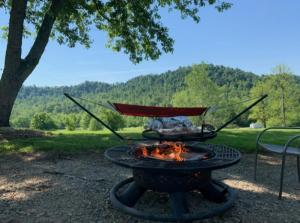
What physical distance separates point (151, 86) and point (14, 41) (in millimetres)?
143503

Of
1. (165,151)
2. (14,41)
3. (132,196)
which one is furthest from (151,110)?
(14,41)

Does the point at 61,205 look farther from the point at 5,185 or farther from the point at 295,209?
the point at 295,209

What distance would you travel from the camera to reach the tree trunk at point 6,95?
28.9ft

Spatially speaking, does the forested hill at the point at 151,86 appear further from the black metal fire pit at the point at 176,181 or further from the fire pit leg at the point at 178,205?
the fire pit leg at the point at 178,205

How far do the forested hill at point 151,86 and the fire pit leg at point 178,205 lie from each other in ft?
278

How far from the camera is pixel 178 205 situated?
3121 mm

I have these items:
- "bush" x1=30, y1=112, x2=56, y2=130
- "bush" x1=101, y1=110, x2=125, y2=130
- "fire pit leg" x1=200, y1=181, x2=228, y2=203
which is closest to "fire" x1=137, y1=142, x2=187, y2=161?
"fire pit leg" x1=200, y1=181, x2=228, y2=203

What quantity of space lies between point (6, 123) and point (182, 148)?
6757 mm

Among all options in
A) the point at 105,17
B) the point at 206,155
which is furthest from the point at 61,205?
the point at 105,17

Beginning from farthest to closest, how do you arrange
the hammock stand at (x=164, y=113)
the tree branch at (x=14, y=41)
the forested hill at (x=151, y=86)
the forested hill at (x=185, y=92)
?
the forested hill at (x=151, y=86) < the forested hill at (x=185, y=92) < the tree branch at (x=14, y=41) < the hammock stand at (x=164, y=113)

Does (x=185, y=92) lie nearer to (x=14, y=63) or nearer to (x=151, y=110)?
(x=14, y=63)

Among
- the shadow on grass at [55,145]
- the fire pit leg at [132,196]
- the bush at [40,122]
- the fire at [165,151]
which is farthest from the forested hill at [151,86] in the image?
the fire pit leg at [132,196]

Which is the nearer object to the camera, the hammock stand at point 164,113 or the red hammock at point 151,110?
the hammock stand at point 164,113

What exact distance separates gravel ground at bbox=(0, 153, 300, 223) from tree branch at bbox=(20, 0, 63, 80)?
3591 millimetres
